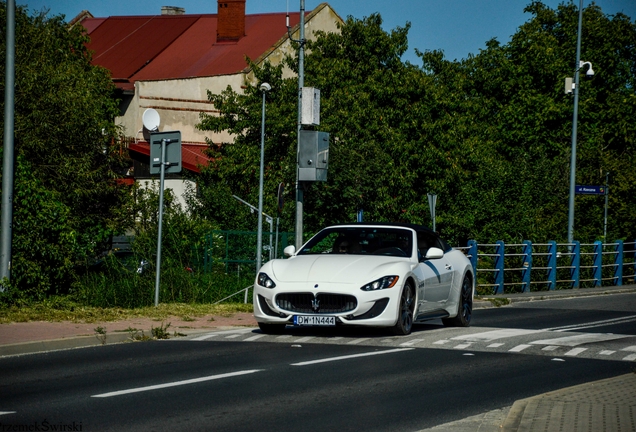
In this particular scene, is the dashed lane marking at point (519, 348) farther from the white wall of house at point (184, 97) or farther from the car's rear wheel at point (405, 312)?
the white wall of house at point (184, 97)

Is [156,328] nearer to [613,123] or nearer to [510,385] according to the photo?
[510,385]

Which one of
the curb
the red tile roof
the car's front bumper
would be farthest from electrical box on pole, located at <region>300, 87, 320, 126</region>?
the red tile roof

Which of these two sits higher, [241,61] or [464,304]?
[241,61]

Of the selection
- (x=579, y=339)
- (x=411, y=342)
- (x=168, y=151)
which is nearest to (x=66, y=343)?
(x=411, y=342)

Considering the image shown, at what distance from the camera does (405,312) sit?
14.3 meters

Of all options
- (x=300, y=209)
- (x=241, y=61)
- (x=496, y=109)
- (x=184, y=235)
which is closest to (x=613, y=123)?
(x=496, y=109)

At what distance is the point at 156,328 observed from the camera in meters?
14.6

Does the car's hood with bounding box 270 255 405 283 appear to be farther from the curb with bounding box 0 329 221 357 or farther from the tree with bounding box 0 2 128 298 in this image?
the tree with bounding box 0 2 128 298

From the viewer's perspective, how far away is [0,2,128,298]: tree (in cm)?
1989

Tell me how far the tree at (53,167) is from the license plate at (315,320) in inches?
290

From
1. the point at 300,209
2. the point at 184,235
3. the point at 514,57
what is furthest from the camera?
the point at 514,57

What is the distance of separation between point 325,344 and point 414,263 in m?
2.02

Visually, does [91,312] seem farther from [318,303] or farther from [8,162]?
[318,303]

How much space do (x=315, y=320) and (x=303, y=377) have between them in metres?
3.41
